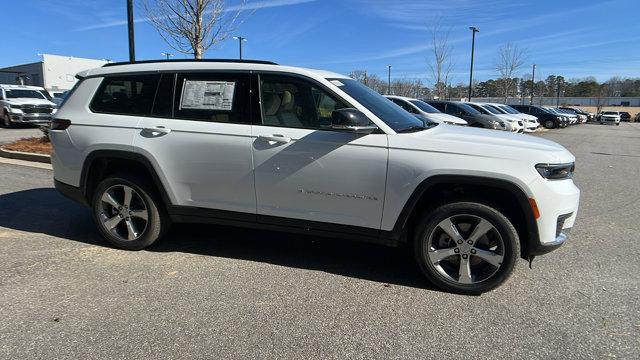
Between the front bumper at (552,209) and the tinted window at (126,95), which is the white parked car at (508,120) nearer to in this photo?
the front bumper at (552,209)

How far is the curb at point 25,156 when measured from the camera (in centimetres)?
978

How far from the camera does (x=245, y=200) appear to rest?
168 inches

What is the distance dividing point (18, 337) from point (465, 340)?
2956mm

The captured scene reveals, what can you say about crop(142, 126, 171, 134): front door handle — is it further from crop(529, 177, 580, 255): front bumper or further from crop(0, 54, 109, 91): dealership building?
crop(0, 54, 109, 91): dealership building

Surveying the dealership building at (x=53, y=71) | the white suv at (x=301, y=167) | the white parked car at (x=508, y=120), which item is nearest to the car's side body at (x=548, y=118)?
the white parked car at (x=508, y=120)

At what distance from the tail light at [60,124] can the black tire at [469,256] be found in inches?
143

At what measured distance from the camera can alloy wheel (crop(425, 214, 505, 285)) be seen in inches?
148

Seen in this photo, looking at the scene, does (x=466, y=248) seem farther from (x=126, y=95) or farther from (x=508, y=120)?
(x=508, y=120)

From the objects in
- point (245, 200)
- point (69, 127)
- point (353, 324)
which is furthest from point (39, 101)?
point (353, 324)

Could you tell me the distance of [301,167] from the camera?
400 cm

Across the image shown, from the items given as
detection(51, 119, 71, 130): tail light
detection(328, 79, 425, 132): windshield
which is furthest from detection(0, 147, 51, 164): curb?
detection(328, 79, 425, 132): windshield

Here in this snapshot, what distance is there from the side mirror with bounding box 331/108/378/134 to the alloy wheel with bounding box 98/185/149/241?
2.19 metres

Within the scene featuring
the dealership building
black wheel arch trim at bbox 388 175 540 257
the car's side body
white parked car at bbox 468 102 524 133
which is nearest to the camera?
black wheel arch trim at bbox 388 175 540 257

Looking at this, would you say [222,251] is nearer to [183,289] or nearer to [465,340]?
[183,289]
